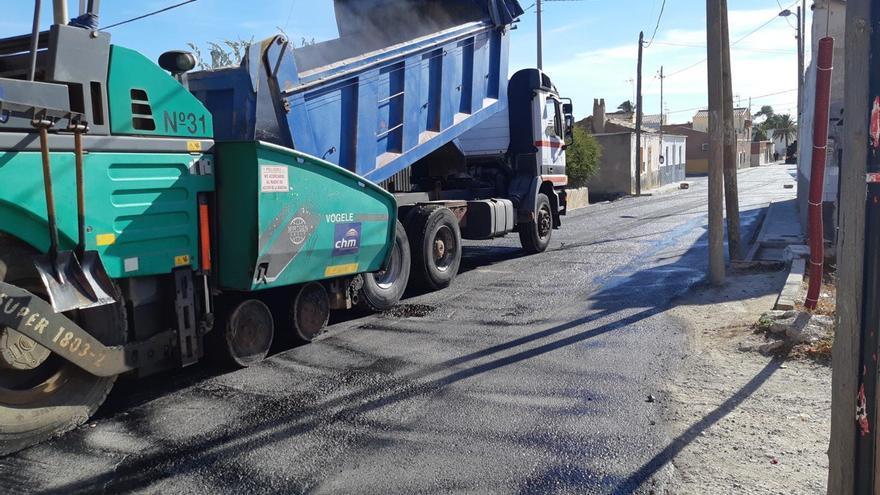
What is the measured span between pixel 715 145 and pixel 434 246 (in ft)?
12.6

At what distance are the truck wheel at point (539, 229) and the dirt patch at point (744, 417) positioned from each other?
5.39m

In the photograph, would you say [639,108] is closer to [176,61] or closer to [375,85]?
[375,85]

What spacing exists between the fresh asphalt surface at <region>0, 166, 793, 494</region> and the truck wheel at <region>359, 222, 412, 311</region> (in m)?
0.21

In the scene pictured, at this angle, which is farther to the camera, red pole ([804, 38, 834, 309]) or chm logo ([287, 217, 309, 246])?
red pole ([804, 38, 834, 309])

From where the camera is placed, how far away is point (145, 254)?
488 cm

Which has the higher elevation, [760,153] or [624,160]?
[760,153]

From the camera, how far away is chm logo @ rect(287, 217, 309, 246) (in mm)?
5809

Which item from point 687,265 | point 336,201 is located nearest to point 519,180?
point 687,265

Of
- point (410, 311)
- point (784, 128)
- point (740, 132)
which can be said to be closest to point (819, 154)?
point (410, 311)

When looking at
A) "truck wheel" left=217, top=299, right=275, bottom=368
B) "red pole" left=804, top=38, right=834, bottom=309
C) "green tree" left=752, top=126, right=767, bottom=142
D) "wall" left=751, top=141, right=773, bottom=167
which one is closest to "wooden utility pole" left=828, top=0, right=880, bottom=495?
"red pole" left=804, top=38, right=834, bottom=309

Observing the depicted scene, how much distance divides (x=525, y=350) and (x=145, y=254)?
3252 millimetres

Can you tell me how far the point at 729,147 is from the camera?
9.89 metres

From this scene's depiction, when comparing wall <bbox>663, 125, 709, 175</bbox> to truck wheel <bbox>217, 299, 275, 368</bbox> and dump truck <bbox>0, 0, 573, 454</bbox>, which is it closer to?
dump truck <bbox>0, 0, 573, 454</bbox>

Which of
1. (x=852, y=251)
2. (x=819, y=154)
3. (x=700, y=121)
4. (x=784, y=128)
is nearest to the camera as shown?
(x=852, y=251)
